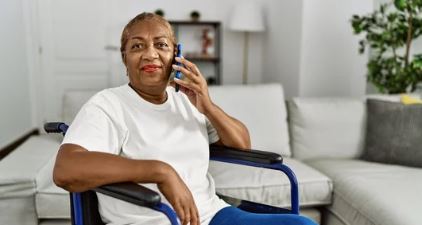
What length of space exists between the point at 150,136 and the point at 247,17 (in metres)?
2.82

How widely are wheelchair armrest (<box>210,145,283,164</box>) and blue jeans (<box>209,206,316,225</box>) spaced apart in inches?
6.3

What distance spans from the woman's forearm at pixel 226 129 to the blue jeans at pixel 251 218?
0.22m

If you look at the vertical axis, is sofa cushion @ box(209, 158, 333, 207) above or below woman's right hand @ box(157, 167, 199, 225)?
below

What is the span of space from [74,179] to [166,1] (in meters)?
3.44

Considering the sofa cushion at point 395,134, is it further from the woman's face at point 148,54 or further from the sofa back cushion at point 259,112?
the woman's face at point 148,54

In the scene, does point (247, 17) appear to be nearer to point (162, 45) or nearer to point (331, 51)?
point (331, 51)

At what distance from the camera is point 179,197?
0.98 metres

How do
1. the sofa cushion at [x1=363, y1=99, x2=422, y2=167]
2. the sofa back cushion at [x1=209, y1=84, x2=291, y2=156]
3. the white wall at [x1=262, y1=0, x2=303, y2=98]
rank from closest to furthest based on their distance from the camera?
the sofa cushion at [x1=363, y1=99, x2=422, y2=167], the sofa back cushion at [x1=209, y1=84, x2=291, y2=156], the white wall at [x1=262, y1=0, x2=303, y2=98]

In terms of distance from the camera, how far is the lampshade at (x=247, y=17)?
12.3 feet

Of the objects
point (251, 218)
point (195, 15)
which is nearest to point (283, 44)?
point (195, 15)

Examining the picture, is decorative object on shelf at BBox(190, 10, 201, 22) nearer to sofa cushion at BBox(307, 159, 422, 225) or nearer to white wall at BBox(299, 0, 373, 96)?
white wall at BBox(299, 0, 373, 96)

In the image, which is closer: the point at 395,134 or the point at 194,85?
the point at 194,85

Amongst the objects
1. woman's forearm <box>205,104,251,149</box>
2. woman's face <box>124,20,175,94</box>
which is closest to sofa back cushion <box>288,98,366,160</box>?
woman's forearm <box>205,104,251,149</box>

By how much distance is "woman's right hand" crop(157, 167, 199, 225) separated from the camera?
97 centimetres
